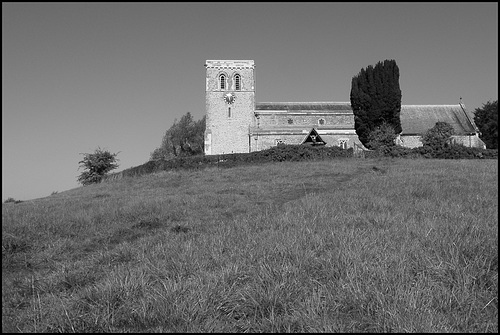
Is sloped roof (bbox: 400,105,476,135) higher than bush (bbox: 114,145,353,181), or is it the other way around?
sloped roof (bbox: 400,105,476,135)

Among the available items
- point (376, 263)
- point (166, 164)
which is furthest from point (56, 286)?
point (166, 164)

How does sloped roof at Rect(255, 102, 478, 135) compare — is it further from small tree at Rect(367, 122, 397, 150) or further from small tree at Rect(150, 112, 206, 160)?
small tree at Rect(150, 112, 206, 160)

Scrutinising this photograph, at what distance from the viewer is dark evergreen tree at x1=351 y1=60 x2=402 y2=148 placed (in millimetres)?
42562

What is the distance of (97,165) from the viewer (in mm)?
38156

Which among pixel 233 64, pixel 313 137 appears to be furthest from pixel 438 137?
pixel 233 64

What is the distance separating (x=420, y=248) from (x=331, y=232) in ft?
4.13

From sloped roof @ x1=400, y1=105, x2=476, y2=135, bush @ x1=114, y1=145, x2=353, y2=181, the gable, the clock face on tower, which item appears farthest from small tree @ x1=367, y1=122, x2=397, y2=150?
the clock face on tower

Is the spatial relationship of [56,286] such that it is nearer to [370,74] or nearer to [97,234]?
[97,234]

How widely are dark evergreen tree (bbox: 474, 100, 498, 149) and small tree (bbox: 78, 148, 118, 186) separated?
40.8 m

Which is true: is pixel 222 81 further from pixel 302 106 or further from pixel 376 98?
pixel 376 98

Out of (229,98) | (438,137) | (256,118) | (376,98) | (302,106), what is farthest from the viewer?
(302,106)

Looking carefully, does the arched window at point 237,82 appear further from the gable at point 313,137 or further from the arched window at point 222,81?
the gable at point 313,137

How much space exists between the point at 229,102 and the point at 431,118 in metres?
23.4

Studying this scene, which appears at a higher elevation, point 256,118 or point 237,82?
point 237,82
